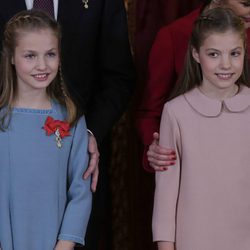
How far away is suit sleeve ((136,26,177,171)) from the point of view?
2.64m

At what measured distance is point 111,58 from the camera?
2629mm

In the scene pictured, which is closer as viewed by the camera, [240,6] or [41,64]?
[41,64]

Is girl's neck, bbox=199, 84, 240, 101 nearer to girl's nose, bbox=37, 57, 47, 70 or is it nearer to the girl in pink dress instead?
the girl in pink dress

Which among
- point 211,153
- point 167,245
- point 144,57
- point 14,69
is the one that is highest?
point 144,57

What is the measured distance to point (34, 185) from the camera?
2.30 metres

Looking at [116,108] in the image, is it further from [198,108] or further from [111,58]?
[198,108]

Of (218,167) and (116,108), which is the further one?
(116,108)

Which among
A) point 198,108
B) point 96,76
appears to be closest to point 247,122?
point 198,108

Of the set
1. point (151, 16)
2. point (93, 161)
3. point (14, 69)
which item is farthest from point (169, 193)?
point (151, 16)

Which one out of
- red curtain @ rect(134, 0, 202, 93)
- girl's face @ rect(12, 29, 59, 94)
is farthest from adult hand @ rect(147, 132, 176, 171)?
red curtain @ rect(134, 0, 202, 93)

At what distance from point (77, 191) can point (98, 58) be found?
50cm

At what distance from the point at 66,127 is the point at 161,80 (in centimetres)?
44

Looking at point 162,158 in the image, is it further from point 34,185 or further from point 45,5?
point 45,5

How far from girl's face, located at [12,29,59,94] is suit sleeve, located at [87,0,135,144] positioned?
0.31m
